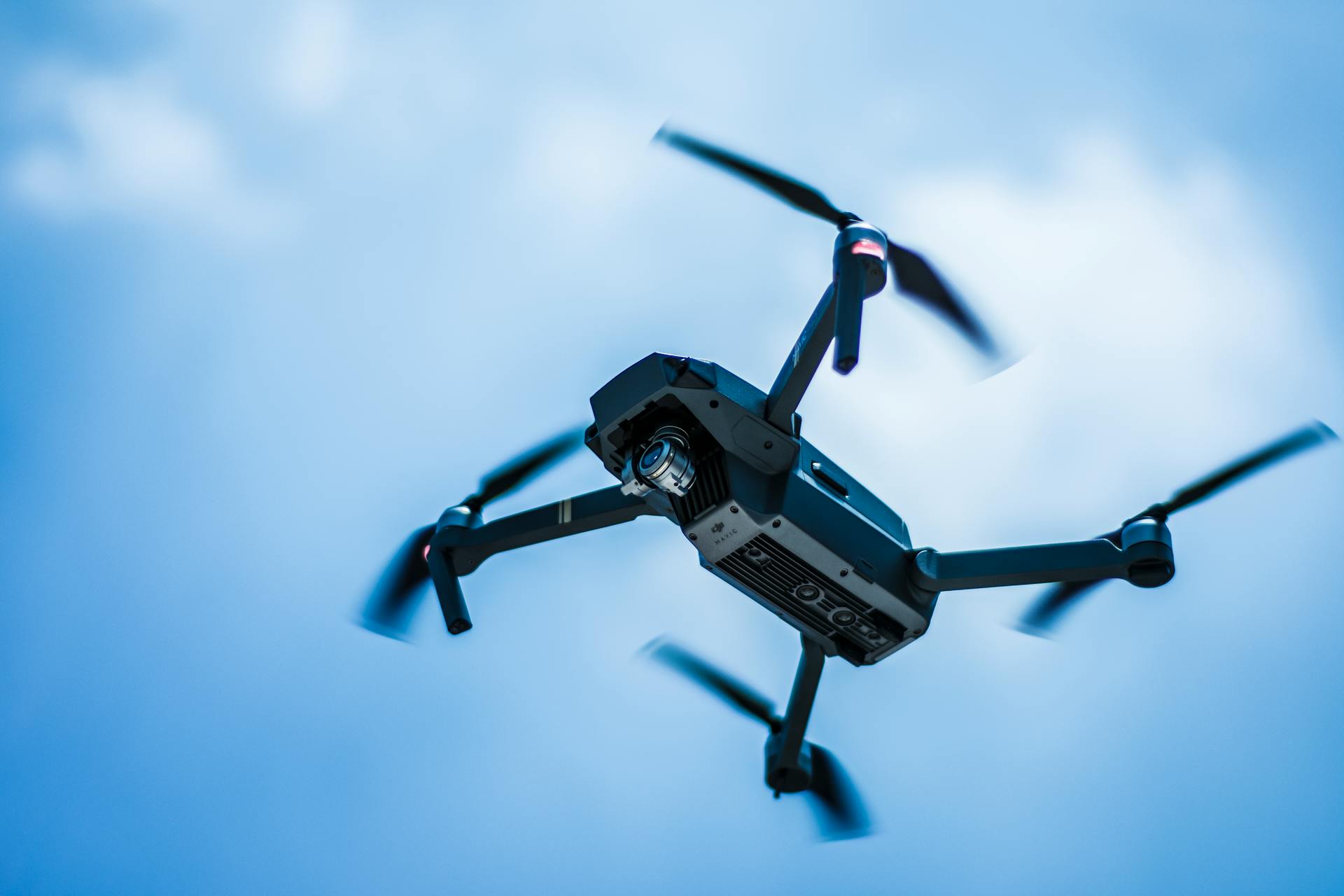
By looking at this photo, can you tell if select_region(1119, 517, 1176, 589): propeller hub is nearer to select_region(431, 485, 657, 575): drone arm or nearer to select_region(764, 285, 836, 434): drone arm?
select_region(764, 285, 836, 434): drone arm

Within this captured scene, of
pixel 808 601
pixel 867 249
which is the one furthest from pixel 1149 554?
pixel 867 249

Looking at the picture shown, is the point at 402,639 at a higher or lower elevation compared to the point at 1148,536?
higher

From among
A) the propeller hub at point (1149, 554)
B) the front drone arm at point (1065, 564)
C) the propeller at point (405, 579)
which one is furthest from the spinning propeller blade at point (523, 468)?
the propeller hub at point (1149, 554)

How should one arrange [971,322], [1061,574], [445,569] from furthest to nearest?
[445,569], [1061,574], [971,322]

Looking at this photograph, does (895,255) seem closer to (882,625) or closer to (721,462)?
(721,462)

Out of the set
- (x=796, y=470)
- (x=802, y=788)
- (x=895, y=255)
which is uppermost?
(x=895, y=255)

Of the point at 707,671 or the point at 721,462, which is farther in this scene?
the point at 707,671

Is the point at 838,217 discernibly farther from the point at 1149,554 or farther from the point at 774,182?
the point at 1149,554

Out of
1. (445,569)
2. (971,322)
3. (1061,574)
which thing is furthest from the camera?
(445,569)

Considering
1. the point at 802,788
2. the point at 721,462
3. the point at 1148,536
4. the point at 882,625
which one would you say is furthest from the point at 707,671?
the point at 1148,536
